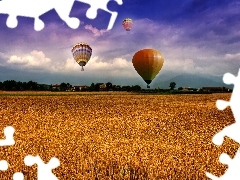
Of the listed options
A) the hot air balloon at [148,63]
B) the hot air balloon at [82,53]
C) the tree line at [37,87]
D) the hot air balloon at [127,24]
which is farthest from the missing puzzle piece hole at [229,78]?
the tree line at [37,87]

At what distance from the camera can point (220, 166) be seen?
7488 millimetres

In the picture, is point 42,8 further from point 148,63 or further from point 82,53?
point 82,53

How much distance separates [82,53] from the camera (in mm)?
45938

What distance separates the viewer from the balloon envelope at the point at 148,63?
1687 inches

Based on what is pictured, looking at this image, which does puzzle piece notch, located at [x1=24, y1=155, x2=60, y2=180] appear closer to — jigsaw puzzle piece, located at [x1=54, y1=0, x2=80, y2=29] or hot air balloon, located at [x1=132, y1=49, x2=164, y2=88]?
jigsaw puzzle piece, located at [x1=54, y1=0, x2=80, y2=29]

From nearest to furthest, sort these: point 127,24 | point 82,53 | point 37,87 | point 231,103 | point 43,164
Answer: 1. point 231,103
2. point 43,164
3. point 82,53
4. point 127,24
5. point 37,87

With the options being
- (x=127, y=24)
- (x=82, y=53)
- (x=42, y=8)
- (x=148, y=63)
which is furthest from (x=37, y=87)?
(x=42, y=8)

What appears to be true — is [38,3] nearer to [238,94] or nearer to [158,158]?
[238,94]

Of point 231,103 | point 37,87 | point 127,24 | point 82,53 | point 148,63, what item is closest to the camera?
point 231,103

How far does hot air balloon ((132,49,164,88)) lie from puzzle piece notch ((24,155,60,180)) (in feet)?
126

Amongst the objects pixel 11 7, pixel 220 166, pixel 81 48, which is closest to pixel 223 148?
pixel 220 166

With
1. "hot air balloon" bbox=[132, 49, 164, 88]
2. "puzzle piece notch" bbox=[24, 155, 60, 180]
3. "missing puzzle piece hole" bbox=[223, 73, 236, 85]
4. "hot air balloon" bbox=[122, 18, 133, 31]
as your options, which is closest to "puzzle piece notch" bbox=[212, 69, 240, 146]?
"missing puzzle piece hole" bbox=[223, 73, 236, 85]

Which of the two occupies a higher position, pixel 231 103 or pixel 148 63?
pixel 148 63

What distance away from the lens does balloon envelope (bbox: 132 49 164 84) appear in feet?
141
